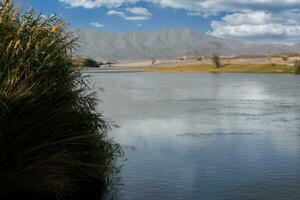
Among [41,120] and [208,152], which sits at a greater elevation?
[41,120]

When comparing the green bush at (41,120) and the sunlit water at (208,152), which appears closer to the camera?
the green bush at (41,120)

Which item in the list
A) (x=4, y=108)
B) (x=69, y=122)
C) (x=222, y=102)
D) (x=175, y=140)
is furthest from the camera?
(x=222, y=102)

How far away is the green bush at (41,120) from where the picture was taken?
15.8m

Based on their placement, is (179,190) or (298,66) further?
(298,66)

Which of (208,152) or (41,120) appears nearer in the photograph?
(41,120)

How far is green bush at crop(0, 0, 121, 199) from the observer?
15836mm

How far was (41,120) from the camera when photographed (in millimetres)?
16703

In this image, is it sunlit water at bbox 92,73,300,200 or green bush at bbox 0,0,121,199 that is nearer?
green bush at bbox 0,0,121,199

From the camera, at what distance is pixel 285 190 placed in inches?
785

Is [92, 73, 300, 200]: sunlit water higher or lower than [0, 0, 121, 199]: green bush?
lower

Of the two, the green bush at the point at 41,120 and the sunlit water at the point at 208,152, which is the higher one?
the green bush at the point at 41,120

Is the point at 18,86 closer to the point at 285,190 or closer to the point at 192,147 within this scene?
the point at 285,190

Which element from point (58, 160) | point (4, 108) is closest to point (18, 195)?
point (58, 160)

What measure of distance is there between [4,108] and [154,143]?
15.7m
